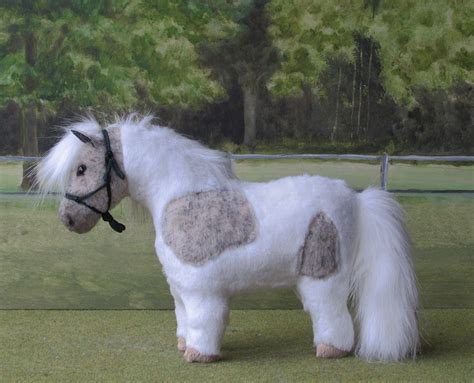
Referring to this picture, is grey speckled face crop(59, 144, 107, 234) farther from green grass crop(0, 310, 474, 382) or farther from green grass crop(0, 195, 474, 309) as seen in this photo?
green grass crop(0, 195, 474, 309)

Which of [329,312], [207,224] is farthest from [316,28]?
[329,312]

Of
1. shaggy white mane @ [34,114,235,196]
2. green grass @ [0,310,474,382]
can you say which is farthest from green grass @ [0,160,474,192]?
shaggy white mane @ [34,114,235,196]

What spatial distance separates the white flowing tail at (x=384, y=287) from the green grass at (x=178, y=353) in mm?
54

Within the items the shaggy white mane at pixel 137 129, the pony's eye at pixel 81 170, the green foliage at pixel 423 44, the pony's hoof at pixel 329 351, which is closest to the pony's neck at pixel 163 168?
the shaggy white mane at pixel 137 129

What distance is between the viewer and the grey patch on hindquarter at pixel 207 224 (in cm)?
219

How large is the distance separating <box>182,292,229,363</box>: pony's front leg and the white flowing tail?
0.40 m

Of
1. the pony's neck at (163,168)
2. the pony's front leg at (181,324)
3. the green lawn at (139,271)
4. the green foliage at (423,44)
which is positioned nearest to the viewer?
the pony's neck at (163,168)

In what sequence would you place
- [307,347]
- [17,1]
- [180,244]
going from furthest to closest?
1. [17,1]
2. [307,347]
3. [180,244]

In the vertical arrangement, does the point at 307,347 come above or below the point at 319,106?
below

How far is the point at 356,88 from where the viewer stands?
299 centimetres

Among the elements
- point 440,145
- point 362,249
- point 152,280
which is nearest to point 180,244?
point 362,249

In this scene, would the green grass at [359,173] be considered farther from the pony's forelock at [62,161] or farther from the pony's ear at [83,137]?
the pony's ear at [83,137]

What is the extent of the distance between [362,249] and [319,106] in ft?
2.84

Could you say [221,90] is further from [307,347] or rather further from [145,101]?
[307,347]
